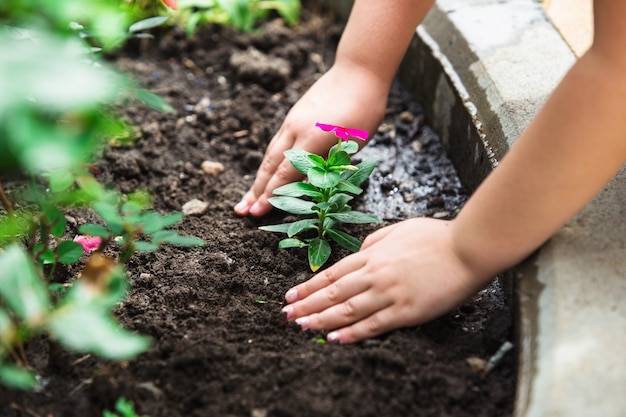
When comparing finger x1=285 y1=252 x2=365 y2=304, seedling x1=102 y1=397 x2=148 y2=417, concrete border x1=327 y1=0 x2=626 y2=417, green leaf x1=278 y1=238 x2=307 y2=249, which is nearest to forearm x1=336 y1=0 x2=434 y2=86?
concrete border x1=327 y1=0 x2=626 y2=417

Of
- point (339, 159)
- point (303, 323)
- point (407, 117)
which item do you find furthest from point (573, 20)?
point (303, 323)

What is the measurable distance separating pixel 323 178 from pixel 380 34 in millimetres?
556

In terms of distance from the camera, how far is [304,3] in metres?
3.36

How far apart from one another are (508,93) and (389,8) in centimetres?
41

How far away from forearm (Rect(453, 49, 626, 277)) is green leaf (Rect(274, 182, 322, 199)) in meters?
0.44

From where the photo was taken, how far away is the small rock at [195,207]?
2.15 meters

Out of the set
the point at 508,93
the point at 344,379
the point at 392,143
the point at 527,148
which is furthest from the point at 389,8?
the point at 344,379

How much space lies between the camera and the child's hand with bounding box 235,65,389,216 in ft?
6.71

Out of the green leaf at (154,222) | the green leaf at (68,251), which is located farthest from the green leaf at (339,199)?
the green leaf at (68,251)

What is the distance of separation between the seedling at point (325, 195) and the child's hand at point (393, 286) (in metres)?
0.18

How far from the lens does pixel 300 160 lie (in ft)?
5.98

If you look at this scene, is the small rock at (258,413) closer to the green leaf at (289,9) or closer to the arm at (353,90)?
the arm at (353,90)

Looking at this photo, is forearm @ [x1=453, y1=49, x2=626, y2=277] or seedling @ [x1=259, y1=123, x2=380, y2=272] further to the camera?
seedling @ [x1=259, y1=123, x2=380, y2=272]

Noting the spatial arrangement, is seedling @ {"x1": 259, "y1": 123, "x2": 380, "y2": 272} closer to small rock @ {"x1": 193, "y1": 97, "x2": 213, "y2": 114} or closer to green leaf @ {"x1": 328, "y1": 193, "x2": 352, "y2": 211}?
green leaf @ {"x1": 328, "y1": 193, "x2": 352, "y2": 211}
